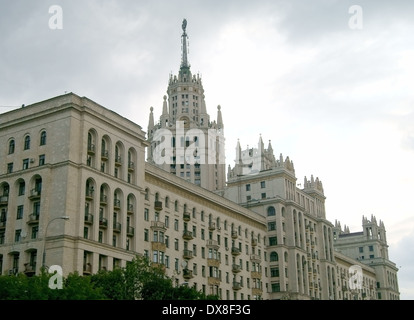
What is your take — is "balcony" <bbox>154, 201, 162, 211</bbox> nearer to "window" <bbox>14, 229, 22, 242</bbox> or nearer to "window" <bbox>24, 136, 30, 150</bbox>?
"window" <bbox>24, 136, 30, 150</bbox>

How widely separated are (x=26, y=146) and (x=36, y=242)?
12.7 m

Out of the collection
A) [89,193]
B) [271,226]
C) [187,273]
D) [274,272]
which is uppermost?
[271,226]

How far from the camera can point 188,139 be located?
163 m

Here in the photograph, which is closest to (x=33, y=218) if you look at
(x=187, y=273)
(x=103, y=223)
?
(x=103, y=223)

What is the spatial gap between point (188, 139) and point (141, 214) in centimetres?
8879

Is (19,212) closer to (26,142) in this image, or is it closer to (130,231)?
(26,142)

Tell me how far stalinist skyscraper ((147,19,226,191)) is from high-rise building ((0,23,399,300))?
76.5ft

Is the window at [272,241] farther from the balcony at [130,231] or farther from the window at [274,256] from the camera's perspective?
the balcony at [130,231]

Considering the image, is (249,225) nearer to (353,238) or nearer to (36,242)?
(36,242)

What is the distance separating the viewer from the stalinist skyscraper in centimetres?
16031

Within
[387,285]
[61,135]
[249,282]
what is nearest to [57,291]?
[61,135]

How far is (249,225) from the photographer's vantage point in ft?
343

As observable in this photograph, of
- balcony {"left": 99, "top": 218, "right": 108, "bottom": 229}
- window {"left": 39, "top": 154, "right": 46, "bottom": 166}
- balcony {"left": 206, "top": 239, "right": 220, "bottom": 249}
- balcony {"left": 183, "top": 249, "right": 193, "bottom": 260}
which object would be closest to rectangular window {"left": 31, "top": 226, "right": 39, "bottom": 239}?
balcony {"left": 99, "top": 218, "right": 108, "bottom": 229}

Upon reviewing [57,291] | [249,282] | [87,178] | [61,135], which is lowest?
[57,291]
